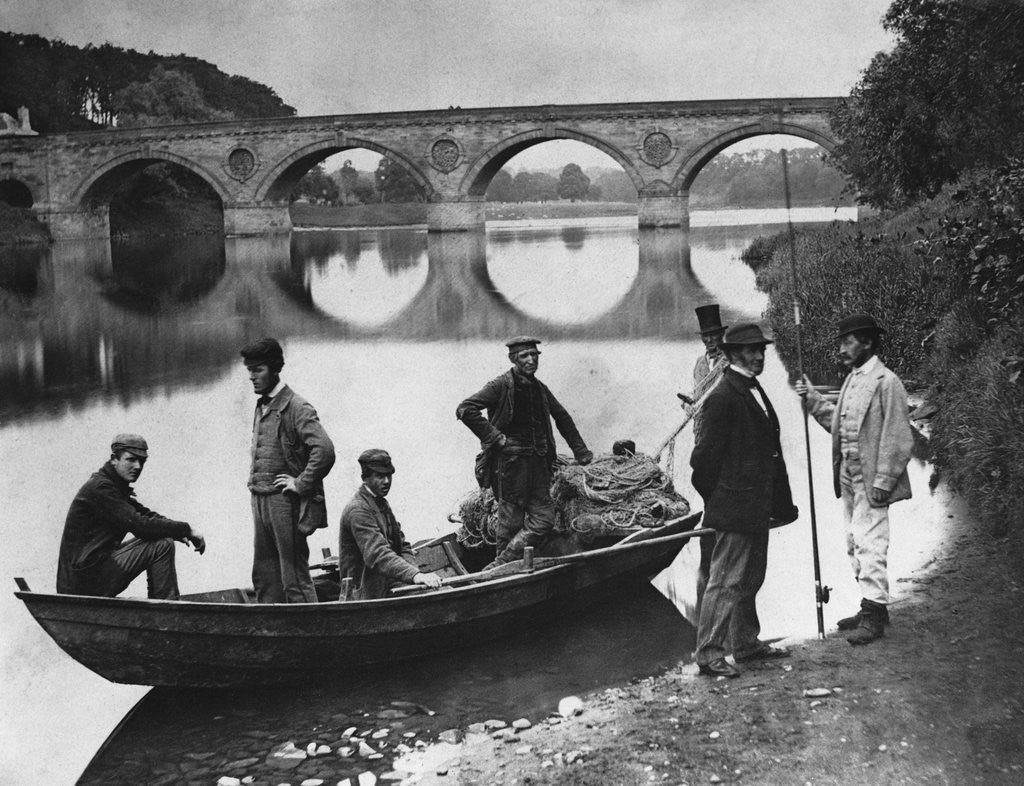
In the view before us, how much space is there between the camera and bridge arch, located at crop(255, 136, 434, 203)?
4881 centimetres

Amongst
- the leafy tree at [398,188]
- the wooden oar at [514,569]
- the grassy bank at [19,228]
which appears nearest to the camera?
the wooden oar at [514,569]

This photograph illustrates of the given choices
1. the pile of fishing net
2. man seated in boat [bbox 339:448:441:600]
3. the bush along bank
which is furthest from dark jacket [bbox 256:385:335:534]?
the bush along bank

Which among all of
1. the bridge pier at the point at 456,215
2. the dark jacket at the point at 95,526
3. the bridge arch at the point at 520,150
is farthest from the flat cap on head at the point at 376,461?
the bridge pier at the point at 456,215

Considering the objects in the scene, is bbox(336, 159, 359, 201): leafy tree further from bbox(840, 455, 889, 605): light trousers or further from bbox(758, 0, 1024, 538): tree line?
bbox(840, 455, 889, 605): light trousers

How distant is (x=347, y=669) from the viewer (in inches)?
256

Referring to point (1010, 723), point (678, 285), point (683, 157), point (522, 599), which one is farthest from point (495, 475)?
point (683, 157)

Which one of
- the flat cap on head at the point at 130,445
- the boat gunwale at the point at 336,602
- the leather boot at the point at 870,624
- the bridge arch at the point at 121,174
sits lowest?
the leather boot at the point at 870,624

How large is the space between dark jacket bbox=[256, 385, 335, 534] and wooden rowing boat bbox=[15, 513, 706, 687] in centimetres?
70

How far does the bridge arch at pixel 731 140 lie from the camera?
4331cm

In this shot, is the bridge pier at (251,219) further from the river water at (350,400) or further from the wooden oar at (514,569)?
the wooden oar at (514,569)

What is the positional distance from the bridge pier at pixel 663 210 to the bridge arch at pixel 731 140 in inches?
21.8

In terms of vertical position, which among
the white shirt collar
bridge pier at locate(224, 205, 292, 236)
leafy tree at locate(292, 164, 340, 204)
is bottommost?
the white shirt collar

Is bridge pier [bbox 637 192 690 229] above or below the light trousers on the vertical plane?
above

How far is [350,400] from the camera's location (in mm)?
14828
